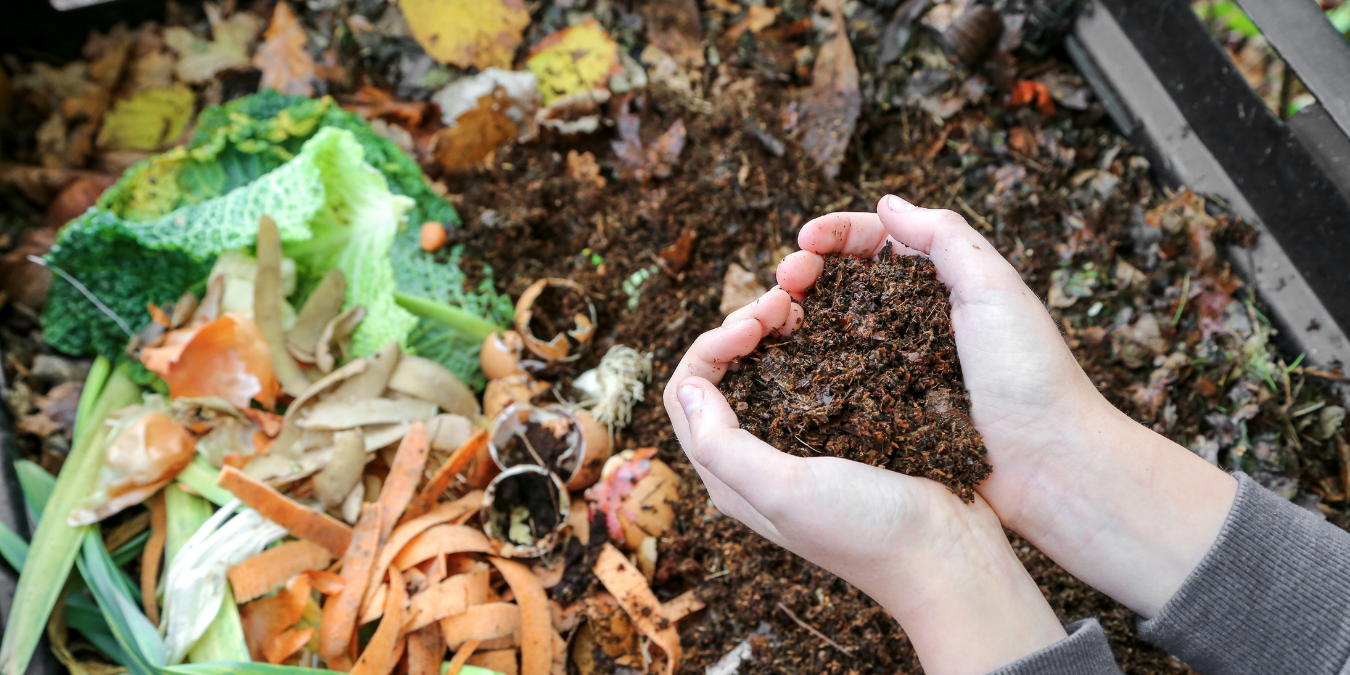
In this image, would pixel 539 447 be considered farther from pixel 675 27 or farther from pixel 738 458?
pixel 675 27

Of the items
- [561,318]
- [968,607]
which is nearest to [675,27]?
[561,318]

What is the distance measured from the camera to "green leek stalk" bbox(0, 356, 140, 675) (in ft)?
6.37

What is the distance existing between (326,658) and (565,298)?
1.34 metres

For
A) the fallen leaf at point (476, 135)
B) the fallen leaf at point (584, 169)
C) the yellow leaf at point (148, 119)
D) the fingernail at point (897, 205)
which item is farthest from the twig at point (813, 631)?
the yellow leaf at point (148, 119)

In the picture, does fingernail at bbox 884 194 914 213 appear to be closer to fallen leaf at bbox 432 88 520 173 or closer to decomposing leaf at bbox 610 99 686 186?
decomposing leaf at bbox 610 99 686 186

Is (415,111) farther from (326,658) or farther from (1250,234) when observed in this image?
(1250,234)

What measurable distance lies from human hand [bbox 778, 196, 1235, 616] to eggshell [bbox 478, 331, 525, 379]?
4.74 feet

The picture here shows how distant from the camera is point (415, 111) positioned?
3.12 meters

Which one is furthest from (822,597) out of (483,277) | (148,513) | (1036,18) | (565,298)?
(1036,18)

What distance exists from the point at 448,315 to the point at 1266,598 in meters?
2.40

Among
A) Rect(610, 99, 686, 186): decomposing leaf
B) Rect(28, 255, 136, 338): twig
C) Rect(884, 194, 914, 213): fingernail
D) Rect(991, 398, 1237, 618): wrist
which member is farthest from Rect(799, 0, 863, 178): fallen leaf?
Rect(28, 255, 136, 338): twig

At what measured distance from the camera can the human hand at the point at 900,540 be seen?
52.9 inches

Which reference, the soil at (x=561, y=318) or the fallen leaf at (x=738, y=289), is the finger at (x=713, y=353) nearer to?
the fallen leaf at (x=738, y=289)

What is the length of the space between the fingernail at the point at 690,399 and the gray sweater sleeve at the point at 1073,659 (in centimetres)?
72
